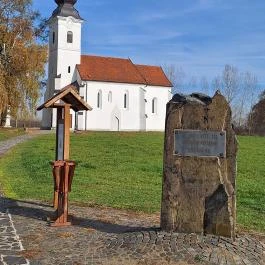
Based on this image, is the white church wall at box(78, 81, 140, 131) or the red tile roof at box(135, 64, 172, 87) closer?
the white church wall at box(78, 81, 140, 131)

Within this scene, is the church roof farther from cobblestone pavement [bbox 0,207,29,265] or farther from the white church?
cobblestone pavement [bbox 0,207,29,265]

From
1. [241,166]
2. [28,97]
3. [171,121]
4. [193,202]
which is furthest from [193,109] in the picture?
[28,97]

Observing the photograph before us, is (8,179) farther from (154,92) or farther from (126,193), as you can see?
(154,92)

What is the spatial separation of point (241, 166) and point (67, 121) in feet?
38.2

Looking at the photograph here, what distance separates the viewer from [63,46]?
192 ft

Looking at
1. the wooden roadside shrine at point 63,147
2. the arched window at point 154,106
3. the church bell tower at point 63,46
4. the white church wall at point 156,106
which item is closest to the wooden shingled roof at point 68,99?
the wooden roadside shrine at point 63,147

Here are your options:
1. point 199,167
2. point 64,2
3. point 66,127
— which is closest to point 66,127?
point 66,127

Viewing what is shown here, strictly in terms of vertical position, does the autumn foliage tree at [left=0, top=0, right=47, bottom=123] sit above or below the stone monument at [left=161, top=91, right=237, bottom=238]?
above

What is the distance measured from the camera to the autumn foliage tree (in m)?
41.9

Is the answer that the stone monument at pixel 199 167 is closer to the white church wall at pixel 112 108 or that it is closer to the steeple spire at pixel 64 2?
the white church wall at pixel 112 108

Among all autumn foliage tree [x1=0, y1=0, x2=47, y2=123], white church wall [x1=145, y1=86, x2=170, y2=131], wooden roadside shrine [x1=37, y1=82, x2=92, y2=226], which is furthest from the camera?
white church wall [x1=145, y1=86, x2=170, y2=131]

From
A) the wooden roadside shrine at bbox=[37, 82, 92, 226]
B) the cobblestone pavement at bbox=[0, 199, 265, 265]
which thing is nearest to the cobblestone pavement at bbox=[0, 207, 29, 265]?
the cobblestone pavement at bbox=[0, 199, 265, 265]

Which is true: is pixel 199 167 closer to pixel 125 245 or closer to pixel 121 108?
pixel 125 245

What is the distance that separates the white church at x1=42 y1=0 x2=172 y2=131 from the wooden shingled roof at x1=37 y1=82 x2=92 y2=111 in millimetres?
46130
